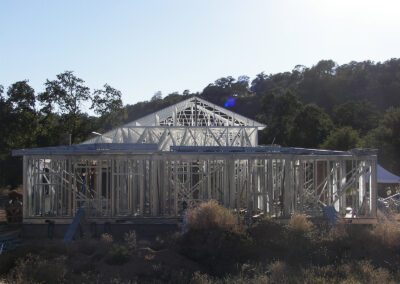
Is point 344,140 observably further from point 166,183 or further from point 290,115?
point 166,183

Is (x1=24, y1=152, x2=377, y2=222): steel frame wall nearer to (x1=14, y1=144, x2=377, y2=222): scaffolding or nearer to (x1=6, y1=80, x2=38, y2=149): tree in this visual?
(x1=14, y1=144, x2=377, y2=222): scaffolding

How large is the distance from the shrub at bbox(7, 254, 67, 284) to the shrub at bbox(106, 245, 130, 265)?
3.62ft

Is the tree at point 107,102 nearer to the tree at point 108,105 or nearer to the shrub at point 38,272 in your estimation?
the tree at point 108,105

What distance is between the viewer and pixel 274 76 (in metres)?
86.9

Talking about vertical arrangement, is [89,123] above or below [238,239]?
above

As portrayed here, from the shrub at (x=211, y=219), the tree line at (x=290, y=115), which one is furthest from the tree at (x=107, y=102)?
the shrub at (x=211, y=219)

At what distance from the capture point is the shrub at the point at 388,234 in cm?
1254

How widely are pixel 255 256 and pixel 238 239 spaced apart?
0.73 meters

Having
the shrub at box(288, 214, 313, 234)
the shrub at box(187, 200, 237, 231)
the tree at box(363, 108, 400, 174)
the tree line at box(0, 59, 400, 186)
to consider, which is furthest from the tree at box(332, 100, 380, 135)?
the shrub at box(187, 200, 237, 231)

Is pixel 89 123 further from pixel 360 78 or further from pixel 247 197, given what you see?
pixel 360 78

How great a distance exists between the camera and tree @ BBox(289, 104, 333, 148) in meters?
41.2

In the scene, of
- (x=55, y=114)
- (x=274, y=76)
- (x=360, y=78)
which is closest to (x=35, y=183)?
(x=55, y=114)

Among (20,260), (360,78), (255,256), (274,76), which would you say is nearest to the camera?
(20,260)

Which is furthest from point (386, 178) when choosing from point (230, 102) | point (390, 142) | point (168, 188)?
point (230, 102)
